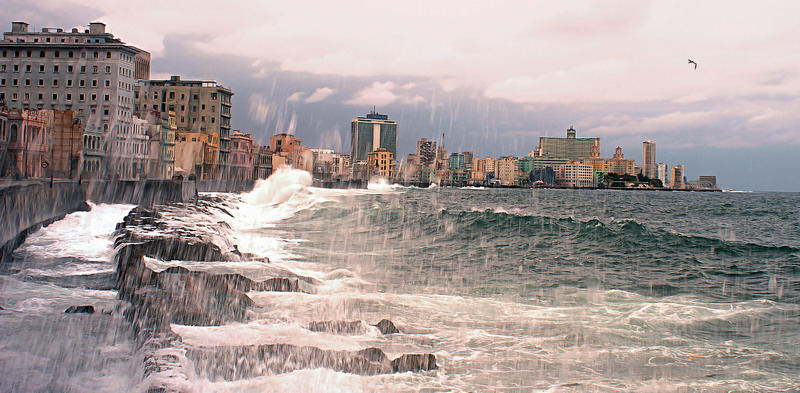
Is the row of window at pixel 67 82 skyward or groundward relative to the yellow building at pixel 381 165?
skyward

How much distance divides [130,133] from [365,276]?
56460mm

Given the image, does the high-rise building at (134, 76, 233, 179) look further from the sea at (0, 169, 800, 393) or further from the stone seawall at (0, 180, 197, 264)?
the sea at (0, 169, 800, 393)

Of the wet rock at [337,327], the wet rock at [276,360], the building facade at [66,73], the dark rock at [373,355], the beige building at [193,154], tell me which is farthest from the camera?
the beige building at [193,154]

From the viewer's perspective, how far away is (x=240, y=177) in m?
96.8

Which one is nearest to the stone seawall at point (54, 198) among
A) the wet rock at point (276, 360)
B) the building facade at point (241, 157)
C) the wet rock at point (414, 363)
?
the wet rock at point (276, 360)

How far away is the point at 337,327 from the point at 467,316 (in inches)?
120

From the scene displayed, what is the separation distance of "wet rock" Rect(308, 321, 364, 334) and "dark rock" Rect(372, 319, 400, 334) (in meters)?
0.32

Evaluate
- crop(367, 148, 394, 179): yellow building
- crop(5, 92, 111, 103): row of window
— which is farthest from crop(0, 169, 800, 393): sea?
crop(367, 148, 394, 179): yellow building

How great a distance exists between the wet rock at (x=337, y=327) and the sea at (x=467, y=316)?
197mm

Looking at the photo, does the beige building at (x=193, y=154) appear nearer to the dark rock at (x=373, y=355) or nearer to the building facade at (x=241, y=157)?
the building facade at (x=241, y=157)


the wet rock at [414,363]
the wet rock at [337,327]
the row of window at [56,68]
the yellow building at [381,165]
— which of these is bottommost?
the wet rock at [414,363]

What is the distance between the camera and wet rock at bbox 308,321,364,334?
9.30 metres

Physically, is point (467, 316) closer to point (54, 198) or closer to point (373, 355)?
point (373, 355)

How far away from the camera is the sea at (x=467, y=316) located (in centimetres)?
742
